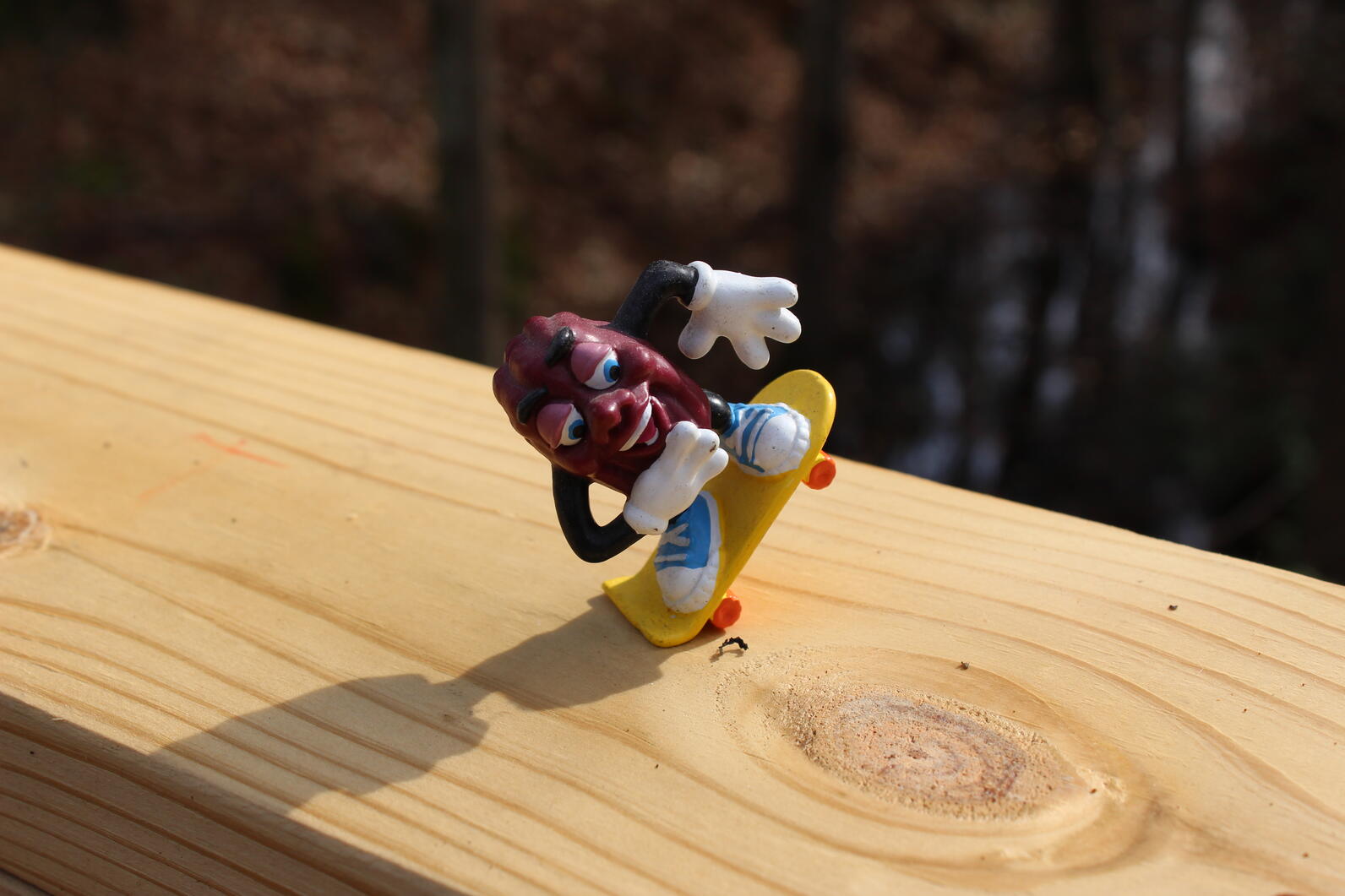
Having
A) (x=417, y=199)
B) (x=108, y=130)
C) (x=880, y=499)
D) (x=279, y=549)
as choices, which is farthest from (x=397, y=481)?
(x=108, y=130)

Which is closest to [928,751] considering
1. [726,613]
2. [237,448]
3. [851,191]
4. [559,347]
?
[726,613]

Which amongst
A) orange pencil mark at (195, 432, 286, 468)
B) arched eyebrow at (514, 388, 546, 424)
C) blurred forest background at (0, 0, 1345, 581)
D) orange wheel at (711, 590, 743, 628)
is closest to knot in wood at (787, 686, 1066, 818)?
orange wheel at (711, 590, 743, 628)

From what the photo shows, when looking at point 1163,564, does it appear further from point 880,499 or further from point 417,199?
point 417,199

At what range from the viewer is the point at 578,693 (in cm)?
116

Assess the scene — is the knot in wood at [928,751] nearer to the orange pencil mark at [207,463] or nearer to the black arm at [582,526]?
the black arm at [582,526]

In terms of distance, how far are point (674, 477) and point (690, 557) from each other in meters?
0.11

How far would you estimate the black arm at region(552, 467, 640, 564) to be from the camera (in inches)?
48.7

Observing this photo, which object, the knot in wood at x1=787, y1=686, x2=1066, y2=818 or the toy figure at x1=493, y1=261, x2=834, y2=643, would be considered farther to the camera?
the toy figure at x1=493, y1=261, x2=834, y2=643

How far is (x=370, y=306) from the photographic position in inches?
215

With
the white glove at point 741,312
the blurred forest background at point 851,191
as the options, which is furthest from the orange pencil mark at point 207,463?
the blurred forest background at point 851,191

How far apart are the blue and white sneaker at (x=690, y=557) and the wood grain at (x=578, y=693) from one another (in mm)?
53

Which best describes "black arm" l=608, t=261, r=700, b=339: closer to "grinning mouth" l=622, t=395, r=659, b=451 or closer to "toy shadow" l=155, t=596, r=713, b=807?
"grinning mouth" l=622, t=395, r=659, b=451

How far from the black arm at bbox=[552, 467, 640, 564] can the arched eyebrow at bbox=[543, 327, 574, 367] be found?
123mm

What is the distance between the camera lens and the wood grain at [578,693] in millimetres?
950
